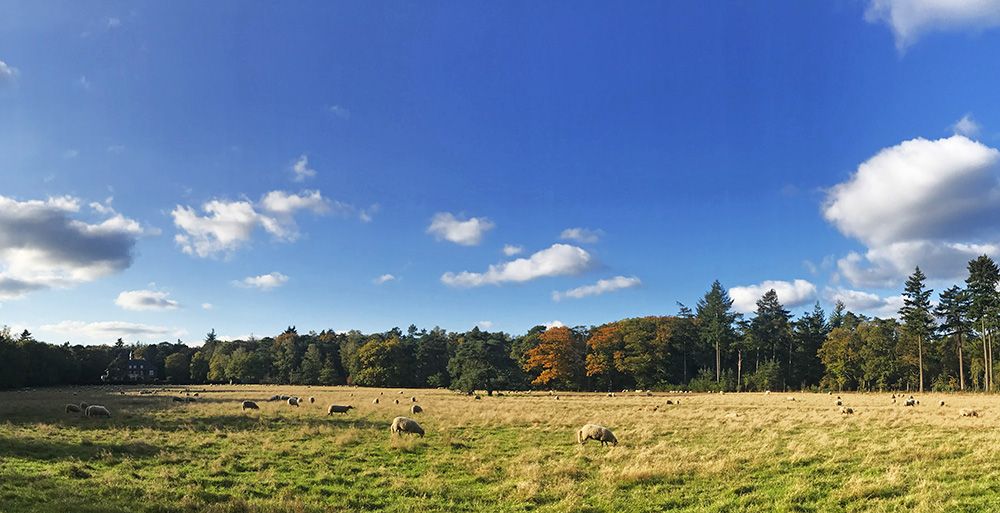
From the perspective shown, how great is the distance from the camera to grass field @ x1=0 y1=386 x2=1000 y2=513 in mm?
11312

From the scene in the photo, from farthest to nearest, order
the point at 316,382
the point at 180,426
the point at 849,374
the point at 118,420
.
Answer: the point at 316,382
the point at 849,374
the point at 118,420
the point at 180,426

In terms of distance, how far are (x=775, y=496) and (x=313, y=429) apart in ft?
66.0

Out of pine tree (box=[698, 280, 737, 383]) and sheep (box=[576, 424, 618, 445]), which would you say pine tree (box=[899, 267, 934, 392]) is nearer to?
pine tree (box=[698, 280, 737, 383])

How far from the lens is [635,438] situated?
2164 cm

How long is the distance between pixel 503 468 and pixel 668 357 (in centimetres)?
7932

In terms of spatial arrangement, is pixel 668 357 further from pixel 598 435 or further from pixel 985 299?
pixel 598 435

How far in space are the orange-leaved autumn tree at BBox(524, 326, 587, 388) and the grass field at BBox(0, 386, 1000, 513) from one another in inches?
2128

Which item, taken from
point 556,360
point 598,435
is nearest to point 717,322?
point 556,360

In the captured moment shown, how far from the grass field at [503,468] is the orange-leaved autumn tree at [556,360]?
54049 millimetres

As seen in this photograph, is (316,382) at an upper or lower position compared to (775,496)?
lower

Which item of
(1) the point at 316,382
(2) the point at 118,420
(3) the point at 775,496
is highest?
(3) the point at 775,496

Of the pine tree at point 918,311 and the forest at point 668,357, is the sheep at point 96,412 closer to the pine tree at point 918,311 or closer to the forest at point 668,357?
the forest at point 668,357

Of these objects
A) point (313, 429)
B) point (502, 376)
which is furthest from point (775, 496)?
point (502, 376)

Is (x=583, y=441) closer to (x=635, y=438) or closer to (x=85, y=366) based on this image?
(x=635, y=438)
